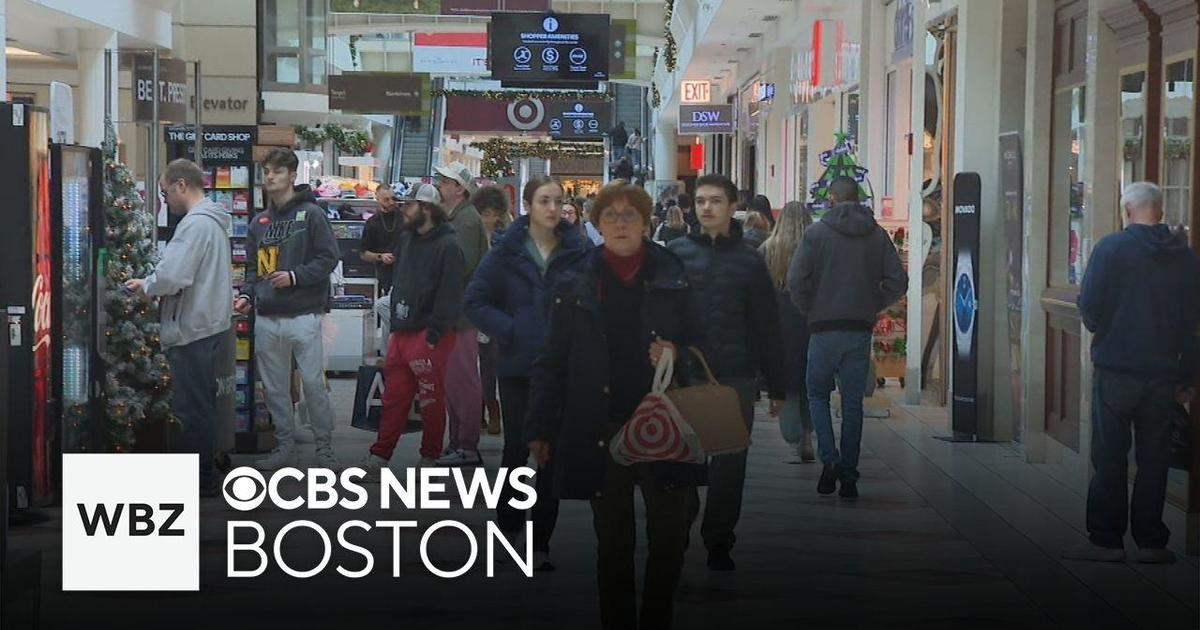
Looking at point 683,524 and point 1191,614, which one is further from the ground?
point 683,524

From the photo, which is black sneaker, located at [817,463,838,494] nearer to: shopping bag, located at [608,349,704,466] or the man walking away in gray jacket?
the man walking away in gray jacket

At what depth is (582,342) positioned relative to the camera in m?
5.32

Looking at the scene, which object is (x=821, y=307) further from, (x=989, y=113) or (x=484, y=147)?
(x=484, y=147)

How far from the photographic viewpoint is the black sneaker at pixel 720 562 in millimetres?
7043

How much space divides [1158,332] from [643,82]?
141 ft

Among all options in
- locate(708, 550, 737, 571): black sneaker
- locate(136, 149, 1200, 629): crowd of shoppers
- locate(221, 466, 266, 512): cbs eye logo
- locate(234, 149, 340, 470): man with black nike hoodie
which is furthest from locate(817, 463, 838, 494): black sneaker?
locate(221, 466, 266, 512): cbs eye logo

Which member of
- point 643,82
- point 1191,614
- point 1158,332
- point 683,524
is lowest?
point 1191,614

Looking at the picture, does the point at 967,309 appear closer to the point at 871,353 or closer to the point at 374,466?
the point at 871,353

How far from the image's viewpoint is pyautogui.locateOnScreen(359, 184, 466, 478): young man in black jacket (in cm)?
973

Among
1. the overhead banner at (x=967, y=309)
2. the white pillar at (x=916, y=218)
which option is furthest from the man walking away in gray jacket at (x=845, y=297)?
the white pillar at (x=916, y=218)

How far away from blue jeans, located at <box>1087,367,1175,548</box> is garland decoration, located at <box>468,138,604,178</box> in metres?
50.6

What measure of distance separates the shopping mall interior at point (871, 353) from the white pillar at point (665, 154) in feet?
97.0

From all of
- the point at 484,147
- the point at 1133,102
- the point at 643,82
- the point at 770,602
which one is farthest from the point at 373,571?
the point at 484,147

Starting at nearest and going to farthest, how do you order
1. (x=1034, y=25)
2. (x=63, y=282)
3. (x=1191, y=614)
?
1. (x=1191, y=614)
2. (x=63, y=282)
3. (x=1034, y=25)
